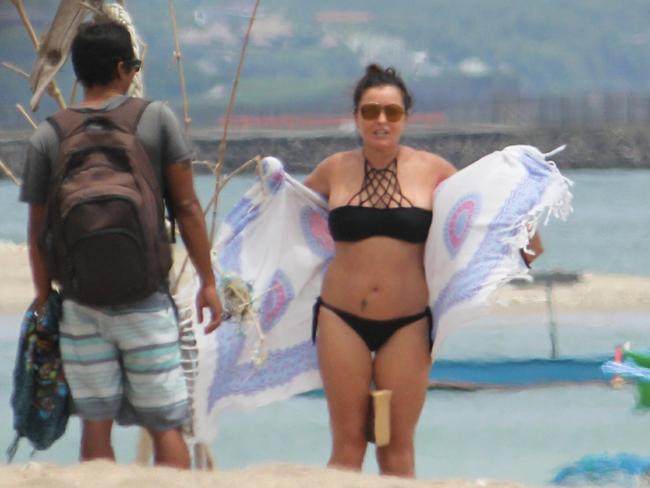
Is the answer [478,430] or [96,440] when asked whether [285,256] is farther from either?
[478,430]

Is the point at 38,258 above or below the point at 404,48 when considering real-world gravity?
above

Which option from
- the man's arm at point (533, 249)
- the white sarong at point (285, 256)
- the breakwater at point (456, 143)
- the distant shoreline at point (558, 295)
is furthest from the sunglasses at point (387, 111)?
the breakwater at point (456, 143)

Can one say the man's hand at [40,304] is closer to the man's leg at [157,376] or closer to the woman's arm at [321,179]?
the man's leg at [157,376]

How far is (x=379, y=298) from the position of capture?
4.35 m

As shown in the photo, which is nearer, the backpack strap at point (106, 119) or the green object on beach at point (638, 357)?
the backpack strap at point (106, 119)

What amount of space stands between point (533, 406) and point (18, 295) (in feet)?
30.9

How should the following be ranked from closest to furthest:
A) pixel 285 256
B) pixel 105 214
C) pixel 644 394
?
pixel 105 214
pixel 285 256
pixel 644 394

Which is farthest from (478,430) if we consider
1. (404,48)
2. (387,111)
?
(404,48)

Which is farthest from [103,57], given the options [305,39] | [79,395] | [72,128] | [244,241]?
[305,39]

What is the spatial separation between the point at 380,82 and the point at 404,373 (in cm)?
83

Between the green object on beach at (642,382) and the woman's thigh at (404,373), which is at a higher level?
the woman's thigh at (404,373)

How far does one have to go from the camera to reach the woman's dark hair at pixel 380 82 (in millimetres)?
4469

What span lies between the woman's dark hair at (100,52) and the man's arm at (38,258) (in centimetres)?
34

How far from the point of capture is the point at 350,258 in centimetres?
438
